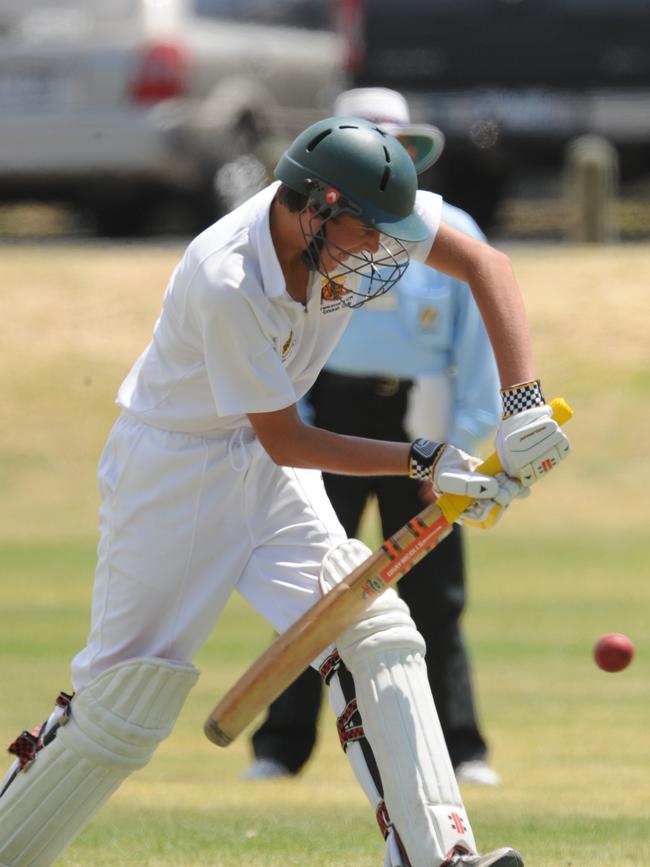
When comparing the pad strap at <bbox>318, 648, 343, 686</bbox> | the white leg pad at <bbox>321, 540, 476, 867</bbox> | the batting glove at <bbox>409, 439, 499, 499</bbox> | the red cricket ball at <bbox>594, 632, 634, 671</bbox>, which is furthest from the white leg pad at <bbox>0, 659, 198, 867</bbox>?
the red cricket ball at <bbox>594, 632, 634, 671</bbox>

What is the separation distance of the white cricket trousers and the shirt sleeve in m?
0.26

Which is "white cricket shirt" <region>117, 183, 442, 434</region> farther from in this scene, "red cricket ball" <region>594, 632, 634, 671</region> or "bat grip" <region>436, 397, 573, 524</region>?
"red cricket ball" <region>594, 632, 634, 671</region>

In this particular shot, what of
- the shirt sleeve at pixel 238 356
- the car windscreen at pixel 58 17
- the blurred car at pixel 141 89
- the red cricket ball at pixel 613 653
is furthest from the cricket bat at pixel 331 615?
the car windscreen at pixel 58 17

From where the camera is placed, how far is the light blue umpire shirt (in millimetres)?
6629

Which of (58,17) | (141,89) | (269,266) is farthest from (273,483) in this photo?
(58,17)

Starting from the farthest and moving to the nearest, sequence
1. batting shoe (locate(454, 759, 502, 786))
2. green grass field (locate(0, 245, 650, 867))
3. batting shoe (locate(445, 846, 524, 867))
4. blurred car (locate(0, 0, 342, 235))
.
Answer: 1. blurred car (locate(0, 0, 342, 235))
2. batting shoe (locate(454, 759, 502, 786))
3. green grass field (locate(0, 245, 650, 867))
4. batting shoe (locate(445, 846, 524, 867))

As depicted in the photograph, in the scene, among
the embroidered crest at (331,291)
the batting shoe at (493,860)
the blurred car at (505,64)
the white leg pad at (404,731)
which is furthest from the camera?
the blurred car at (505,64)

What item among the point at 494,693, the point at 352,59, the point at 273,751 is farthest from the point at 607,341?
the point at 273,751

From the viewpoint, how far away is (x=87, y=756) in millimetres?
4551

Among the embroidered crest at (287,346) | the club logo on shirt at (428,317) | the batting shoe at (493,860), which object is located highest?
the club logo on shirt at (428,317)

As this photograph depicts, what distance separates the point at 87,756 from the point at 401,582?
2431 millimetres

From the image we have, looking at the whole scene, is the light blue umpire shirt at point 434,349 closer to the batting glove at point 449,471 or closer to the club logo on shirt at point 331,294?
the club logo on shirt at point 331,294

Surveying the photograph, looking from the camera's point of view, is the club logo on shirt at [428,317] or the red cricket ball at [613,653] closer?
the red cricket ball at [613,653]

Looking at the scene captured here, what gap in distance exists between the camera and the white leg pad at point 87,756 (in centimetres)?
455
